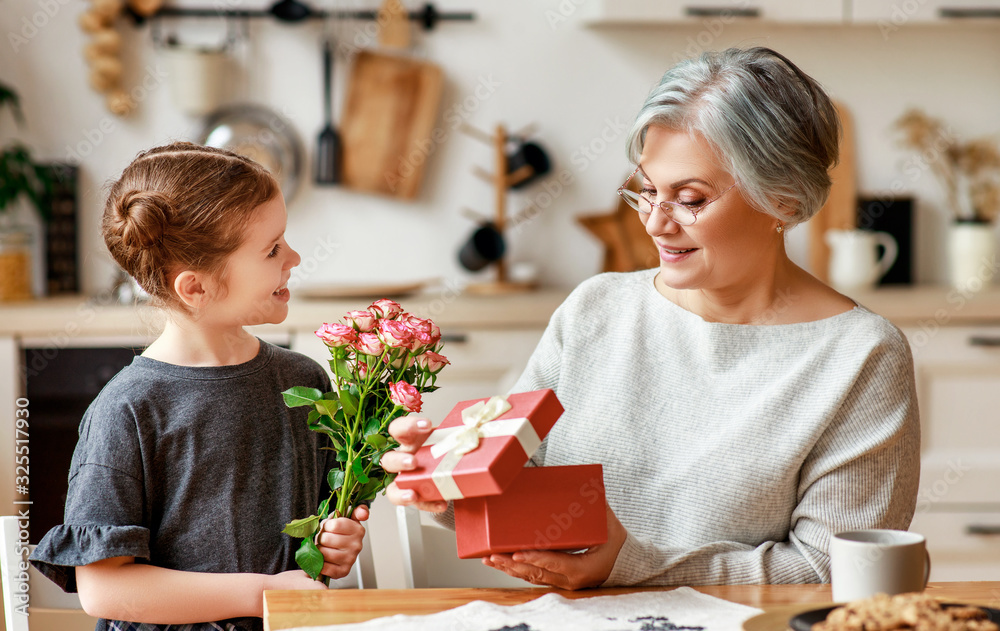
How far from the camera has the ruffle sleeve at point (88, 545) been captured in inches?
40.7

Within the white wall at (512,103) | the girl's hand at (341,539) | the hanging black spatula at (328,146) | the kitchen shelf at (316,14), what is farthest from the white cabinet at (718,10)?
the girl's hand at (341,539)

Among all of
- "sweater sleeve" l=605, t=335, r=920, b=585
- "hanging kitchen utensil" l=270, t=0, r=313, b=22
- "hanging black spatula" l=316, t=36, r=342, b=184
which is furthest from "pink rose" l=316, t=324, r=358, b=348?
"hanging kitchen utensil" l=270, t=0, r=313, b=22

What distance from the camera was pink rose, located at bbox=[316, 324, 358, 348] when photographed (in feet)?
3.35

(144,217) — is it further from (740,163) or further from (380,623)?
(740,163)

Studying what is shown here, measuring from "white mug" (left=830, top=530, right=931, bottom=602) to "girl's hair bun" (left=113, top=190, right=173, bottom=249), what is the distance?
829mm

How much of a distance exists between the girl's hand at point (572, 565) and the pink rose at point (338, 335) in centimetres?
28

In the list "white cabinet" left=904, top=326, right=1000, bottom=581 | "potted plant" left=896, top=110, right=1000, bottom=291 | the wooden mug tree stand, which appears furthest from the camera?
"potted plant" left=896, top=110, right=1000, bottom=291

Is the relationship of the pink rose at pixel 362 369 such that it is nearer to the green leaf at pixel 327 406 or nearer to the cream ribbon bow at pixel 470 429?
the green leaf at pixel 327 406

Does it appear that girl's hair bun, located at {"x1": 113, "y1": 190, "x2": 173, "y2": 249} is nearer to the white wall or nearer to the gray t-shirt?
the gray t-shirt

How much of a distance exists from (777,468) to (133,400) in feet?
2.59

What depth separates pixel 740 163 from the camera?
1.21 metres

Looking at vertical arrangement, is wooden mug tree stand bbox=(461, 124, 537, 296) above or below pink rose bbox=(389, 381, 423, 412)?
above

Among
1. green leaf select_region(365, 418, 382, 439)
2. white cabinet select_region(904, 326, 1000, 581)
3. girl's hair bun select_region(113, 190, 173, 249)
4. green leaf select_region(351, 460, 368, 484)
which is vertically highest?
girl's hair bun select_region(113, 190, 173, 249)

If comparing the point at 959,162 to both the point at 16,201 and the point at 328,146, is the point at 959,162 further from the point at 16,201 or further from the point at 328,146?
the point at 16,201
